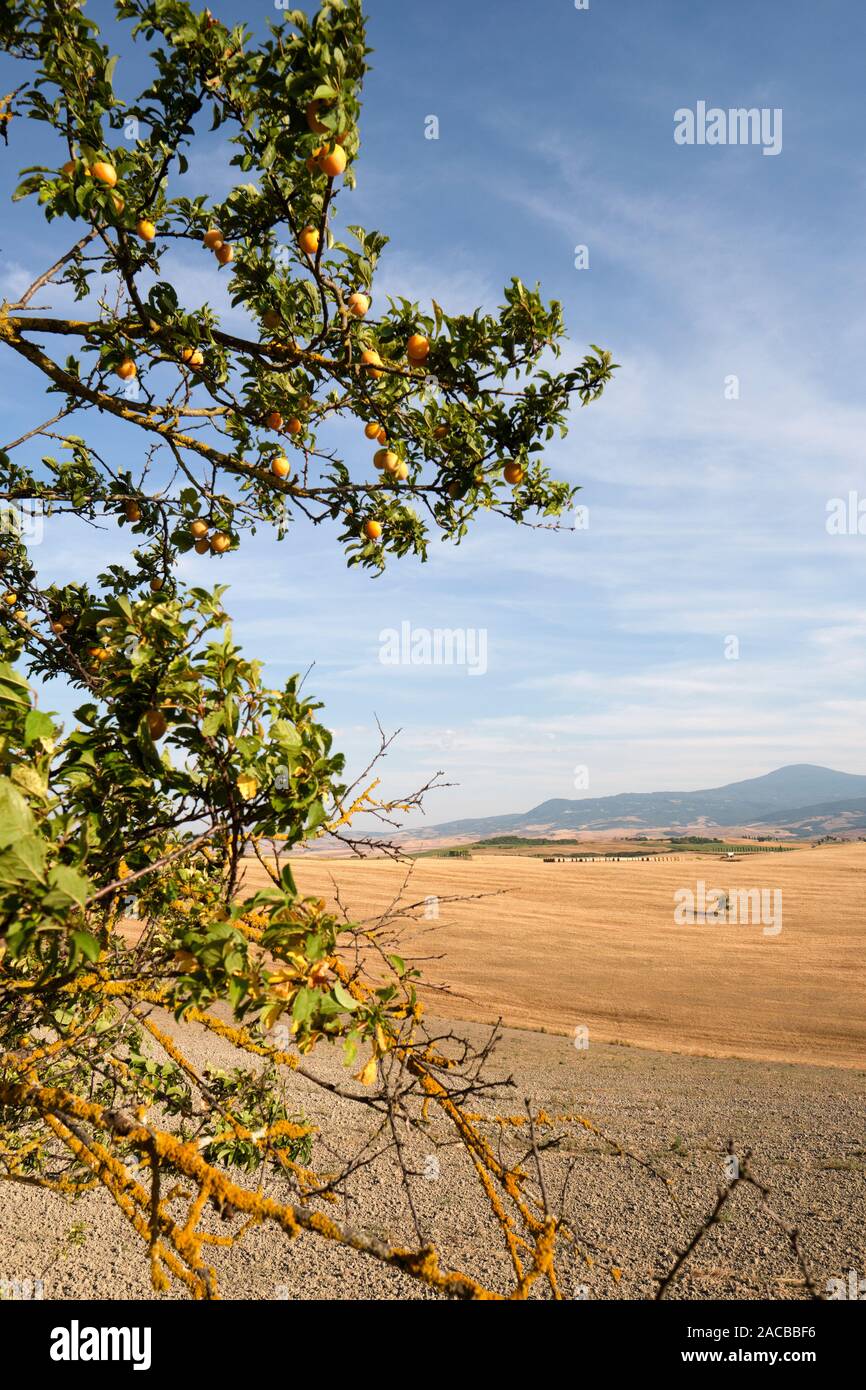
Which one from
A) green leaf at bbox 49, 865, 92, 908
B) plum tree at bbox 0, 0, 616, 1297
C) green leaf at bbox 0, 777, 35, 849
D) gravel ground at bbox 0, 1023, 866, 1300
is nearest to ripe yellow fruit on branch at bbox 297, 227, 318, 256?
plum tree at bbox 0, 0, 616, 1297

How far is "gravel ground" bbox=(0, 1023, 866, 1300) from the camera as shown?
6715mm

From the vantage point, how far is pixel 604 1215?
8148 mm

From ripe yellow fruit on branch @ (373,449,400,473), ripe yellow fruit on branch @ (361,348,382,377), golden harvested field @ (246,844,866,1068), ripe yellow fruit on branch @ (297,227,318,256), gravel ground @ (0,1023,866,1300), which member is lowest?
golden harvested field @ (246,844,866,1068)

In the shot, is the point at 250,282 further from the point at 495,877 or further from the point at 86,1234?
the point at 495,877

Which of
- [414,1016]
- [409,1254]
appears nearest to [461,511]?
[414,1016]

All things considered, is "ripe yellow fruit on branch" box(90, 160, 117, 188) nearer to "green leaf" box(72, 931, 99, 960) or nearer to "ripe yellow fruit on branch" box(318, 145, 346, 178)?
"ripe yellow fruit on branch" box(318, 145, 346, 178)

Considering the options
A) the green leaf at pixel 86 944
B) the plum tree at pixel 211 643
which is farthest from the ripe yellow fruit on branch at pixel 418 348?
the green leaf at pixel 86 944

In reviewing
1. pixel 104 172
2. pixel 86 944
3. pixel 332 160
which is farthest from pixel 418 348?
pixel 86 944

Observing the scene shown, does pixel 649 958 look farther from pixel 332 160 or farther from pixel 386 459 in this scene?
pixel 332 160

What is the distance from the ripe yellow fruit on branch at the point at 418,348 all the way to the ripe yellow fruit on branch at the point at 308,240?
1.87ft

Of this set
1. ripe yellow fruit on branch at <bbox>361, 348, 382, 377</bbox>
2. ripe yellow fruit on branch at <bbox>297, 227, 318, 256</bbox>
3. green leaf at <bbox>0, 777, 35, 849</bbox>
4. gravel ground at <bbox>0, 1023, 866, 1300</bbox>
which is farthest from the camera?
gravel ground at <bbox>0, 1023, 866, 1300</bbox>

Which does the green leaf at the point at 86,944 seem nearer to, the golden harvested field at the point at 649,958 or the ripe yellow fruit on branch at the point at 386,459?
the ripe yellow fruit on branch at the point at 386,459

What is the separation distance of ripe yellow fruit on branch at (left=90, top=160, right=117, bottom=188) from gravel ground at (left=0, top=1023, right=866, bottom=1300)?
611 centimetres
